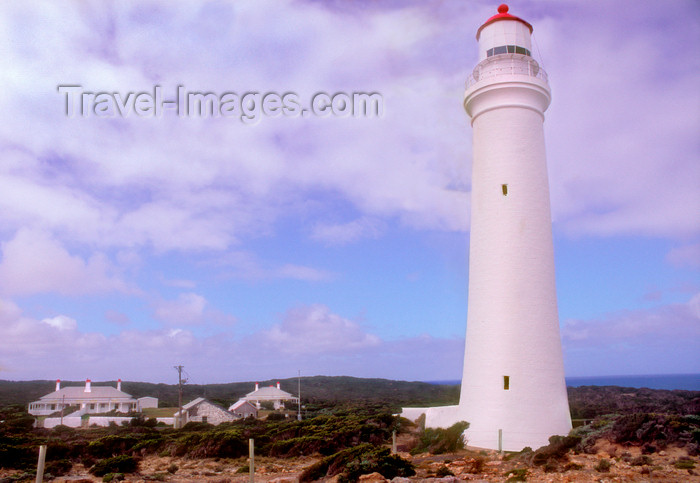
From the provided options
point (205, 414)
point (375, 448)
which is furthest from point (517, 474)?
point (205, 414)

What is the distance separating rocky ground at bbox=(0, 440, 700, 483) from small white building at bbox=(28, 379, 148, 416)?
38.1 metres

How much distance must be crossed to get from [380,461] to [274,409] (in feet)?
141

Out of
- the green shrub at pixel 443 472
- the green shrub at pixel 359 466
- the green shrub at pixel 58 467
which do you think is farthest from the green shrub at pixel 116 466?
the green shrub at pixel 443 472

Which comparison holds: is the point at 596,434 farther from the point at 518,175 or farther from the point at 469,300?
the point at 518,175

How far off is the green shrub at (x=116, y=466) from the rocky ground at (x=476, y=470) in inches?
12.3

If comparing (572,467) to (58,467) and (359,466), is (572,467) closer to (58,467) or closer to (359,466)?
(359,466)

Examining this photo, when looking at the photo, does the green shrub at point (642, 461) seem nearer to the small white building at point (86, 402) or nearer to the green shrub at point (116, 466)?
the green shrub at point (116, 466)

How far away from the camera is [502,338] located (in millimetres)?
16375

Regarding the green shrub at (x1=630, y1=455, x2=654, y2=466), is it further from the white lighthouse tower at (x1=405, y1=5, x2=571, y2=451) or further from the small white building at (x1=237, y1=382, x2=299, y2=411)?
the small white building at (x1=237, y1=382, x2=299, y2=411)

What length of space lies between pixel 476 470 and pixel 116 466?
10559 millimetres

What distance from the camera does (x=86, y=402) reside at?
51.3m

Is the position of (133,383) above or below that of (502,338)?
below

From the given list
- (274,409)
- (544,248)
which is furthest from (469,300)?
(274,409)

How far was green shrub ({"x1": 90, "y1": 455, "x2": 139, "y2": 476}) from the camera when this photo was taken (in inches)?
612
